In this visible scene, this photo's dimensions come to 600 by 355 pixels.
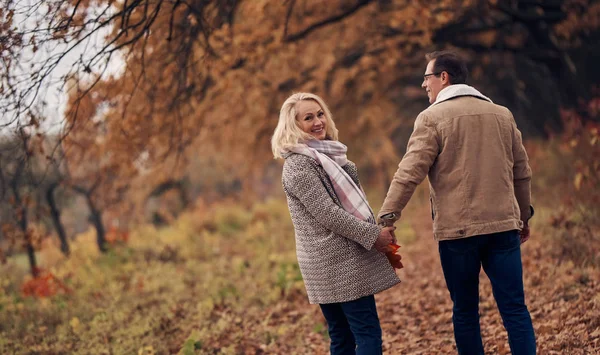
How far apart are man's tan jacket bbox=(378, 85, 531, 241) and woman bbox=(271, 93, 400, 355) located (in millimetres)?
252

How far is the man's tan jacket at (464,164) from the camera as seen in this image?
3506 mm

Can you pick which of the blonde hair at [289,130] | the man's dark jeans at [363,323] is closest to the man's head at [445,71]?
the blonde hair at [289,130]

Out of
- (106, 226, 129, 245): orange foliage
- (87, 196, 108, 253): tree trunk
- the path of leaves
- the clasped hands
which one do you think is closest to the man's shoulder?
the clasped hands

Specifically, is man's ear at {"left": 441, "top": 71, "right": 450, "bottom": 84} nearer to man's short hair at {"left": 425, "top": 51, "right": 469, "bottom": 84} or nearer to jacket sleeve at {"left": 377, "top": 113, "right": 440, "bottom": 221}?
man's short hair at {"left": 425, "top": 51, "right": 469, "bottom": 84}

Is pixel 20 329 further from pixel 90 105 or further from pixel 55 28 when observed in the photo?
pixel 55 28

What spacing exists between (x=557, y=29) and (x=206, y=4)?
6059mm

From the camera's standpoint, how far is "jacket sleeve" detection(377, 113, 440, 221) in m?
3.54

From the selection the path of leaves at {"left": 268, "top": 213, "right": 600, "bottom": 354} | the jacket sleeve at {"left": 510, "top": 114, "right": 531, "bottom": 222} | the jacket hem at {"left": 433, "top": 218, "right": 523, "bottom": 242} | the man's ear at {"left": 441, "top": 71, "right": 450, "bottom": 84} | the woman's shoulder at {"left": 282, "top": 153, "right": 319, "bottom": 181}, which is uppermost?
the man's ear at {"left": 441, "top": 71, "right": 450, "bottom": 84}

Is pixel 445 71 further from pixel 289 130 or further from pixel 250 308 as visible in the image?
pixel 250 308

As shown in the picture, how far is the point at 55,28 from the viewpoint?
480 centimetres

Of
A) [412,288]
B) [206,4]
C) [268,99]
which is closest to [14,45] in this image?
[206,4]

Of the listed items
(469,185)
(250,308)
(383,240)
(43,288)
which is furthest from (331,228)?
(43,288)

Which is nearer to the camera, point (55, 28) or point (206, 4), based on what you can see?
point (55, 28)

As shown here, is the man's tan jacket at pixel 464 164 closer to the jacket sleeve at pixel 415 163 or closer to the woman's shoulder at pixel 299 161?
the jacket sleeve at pixel 415 163
